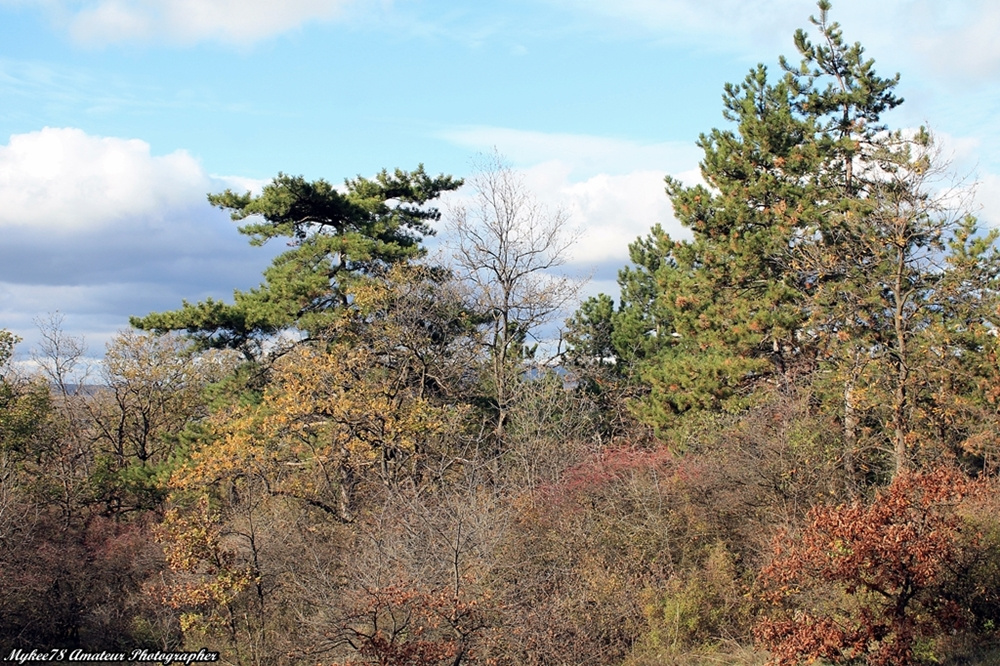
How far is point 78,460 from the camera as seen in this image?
30.0 m

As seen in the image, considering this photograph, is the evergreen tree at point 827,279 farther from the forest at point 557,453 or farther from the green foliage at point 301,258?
the green foliage at point 301,258

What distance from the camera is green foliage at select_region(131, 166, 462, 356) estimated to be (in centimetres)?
2370

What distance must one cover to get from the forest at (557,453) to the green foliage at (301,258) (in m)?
0.10

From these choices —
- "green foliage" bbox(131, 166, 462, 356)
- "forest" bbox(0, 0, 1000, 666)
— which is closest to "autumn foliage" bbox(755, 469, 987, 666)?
"forest" bbox(0, 0, 1000, 666)

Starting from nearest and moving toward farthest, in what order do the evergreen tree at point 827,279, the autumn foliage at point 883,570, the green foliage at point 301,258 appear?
1. the autumn foliage at point 883,570
2. the evergreen tree at point 827,279
3. the green foliage at point 301,258

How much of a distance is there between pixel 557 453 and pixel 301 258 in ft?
30.1

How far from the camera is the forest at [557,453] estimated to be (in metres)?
13.0

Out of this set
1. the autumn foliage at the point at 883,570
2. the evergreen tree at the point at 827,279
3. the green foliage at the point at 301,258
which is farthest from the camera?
the green foliage at the point at 301,258

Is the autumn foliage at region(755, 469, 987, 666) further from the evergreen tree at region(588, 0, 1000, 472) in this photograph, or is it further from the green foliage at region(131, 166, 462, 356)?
the green foliage at region(131, 166, 462, 356)

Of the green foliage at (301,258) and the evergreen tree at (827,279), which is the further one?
the green foliage at (301,258)

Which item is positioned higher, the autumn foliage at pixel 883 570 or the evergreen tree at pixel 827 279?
the evergreen tree at pixel 827 279

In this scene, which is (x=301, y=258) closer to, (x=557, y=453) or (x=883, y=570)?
(x=557, y=453)

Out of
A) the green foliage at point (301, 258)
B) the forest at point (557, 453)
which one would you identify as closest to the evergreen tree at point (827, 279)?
the forest at point (557, 453)

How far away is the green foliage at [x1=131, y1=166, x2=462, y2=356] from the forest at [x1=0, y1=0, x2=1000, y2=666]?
97 mm
